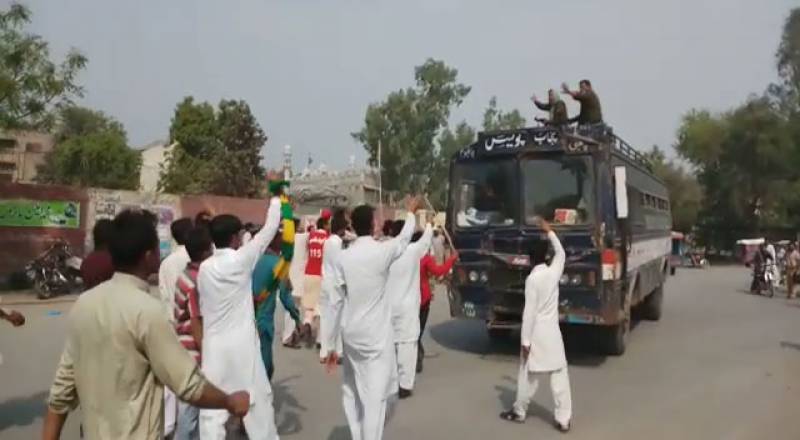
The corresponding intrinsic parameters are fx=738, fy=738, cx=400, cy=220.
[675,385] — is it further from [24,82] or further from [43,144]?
[43,144]

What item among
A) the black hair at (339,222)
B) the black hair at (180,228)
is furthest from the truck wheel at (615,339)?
the black hair at (180,228)

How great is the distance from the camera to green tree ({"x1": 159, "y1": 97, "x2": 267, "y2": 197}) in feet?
111

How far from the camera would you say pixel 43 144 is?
4297 centimetres

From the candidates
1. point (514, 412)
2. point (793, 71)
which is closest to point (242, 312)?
point (514, 412)

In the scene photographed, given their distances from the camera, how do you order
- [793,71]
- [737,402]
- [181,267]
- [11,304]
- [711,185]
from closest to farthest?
[181,267] → [737,402] → [11,304] → [793,71] → [711,185]

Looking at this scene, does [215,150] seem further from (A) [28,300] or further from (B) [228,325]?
(B) [228,325]

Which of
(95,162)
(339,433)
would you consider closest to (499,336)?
(339,433)

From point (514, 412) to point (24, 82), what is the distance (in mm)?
13654

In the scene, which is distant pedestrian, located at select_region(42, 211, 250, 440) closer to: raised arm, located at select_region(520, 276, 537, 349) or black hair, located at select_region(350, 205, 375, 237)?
black hair, located at select_region(350, 205, 375, 237)

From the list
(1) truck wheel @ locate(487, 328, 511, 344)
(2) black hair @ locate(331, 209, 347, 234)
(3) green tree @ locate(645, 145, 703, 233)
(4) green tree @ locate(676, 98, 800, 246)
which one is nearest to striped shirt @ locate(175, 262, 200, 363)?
(2) black hair @ locate(331, 209, 347, 234)

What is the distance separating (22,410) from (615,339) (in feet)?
23.6

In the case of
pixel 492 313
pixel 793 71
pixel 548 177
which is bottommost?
pixel 492 313

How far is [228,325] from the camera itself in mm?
4465

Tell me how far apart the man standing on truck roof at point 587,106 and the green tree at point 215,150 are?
2506cm
